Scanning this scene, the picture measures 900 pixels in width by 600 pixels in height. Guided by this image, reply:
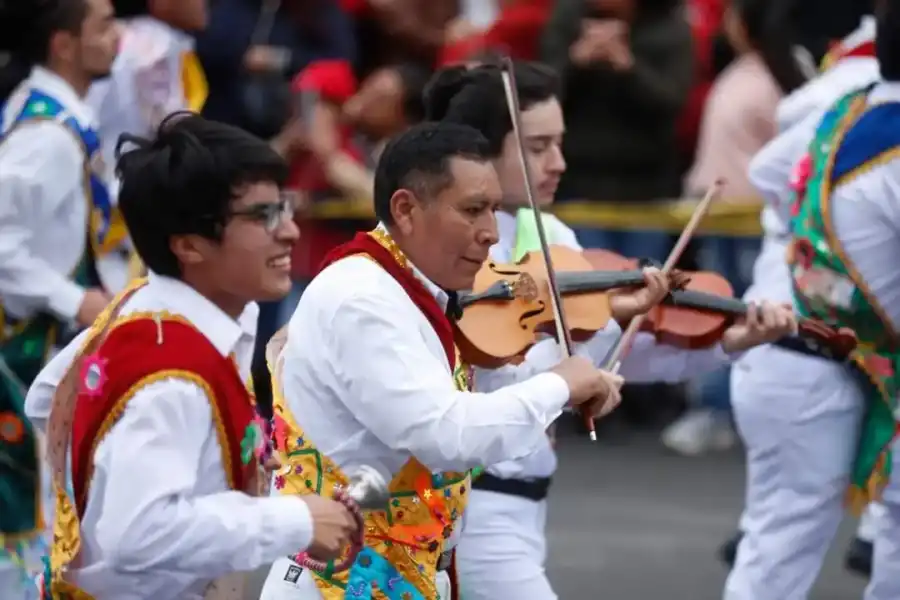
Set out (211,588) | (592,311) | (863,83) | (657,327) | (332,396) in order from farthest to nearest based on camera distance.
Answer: (863,83)
(657,327)
(592,311)
(332,396)
(211,588)

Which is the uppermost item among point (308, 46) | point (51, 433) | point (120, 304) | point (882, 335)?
point (120, 304)

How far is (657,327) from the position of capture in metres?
4.76

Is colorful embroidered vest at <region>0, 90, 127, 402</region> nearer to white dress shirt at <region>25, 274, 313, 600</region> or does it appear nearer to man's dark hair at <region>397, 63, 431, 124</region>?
white dress shirt at <region>25, 274, 313, 600</region>

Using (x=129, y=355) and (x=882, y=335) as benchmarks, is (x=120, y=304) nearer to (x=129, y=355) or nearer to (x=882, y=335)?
(x=129, y=355)

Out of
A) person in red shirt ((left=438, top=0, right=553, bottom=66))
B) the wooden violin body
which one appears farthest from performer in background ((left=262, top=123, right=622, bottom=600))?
person in red shirt ((left=438, top=0, right=553, bottom=66))

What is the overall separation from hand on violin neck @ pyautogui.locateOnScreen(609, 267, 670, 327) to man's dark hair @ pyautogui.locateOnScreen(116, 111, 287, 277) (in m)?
1.20

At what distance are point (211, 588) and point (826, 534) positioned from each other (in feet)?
8.09

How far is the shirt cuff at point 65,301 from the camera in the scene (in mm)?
5418

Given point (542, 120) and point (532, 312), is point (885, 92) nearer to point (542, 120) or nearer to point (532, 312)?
point (542, 120)

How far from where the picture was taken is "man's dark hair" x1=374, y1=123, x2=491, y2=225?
382 centimetres

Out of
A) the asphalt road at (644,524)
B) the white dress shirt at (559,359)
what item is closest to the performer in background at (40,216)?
the asphalt road at (644,524)

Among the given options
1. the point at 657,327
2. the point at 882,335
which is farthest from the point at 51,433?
the point at 882,335

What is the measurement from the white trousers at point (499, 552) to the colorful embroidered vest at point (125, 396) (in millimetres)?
1155

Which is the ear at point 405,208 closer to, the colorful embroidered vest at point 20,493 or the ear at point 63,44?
the colorful embroidered vest at point 20,493
